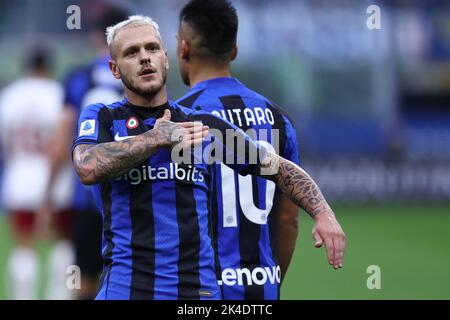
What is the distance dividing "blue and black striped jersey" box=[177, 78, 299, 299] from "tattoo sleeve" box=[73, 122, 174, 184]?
3.02 ft

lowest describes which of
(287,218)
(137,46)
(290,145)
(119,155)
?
(287,218)

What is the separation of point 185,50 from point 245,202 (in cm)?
90

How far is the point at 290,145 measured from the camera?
5.12m

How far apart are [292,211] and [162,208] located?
129cm

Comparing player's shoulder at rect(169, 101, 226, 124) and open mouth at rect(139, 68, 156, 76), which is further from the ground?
open mouth at rect(139, 68, 156, 76)

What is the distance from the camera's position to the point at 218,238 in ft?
16.3

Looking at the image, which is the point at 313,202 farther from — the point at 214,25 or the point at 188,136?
the point at 214,25

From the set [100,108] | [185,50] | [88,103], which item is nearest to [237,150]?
[100,108]

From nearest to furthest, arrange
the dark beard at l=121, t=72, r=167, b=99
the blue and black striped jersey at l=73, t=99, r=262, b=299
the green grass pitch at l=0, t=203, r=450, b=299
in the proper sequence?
the blue and black striped jersey at l=73, t=99, r=262, b=299, the dark beard at l=121, t=72, r=167, b=99, the green grass pitch at l=0, t=203, r=450, b=299

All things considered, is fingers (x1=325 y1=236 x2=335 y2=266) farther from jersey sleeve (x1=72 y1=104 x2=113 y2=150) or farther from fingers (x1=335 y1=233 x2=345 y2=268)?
jersey sleeve (x1=72 y1=104 x2=113 y2=150)

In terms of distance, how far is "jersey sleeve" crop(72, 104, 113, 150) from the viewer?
4.22 m

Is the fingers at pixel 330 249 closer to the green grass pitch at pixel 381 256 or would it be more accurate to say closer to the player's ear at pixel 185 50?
the player's ear at pixel 185 50

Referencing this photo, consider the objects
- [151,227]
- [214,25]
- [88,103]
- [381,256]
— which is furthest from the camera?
[381,256]

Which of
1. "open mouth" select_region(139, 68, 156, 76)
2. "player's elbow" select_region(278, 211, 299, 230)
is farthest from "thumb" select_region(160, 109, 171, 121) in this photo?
"player's elbow" select_region(278, 211, 299, 230)
